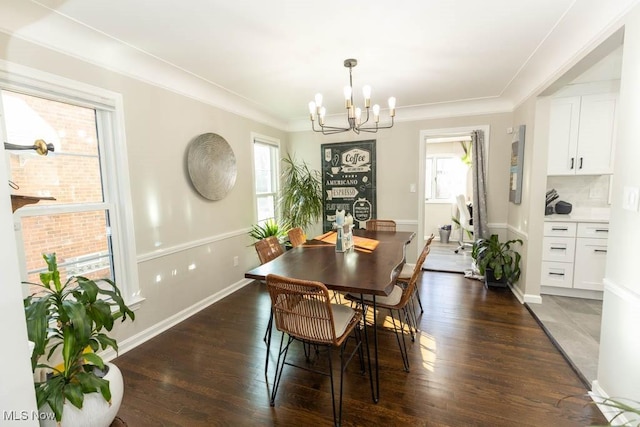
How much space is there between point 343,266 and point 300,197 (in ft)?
8.25

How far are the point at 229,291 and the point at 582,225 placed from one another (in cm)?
412

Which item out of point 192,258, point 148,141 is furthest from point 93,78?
point 192,258

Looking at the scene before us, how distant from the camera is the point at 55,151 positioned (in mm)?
2082

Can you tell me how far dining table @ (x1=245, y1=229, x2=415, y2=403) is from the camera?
1.79 m

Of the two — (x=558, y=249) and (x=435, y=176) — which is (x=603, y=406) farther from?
(x=435, y=176)

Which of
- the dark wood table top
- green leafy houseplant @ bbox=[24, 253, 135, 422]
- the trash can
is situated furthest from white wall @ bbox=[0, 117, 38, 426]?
the trash can

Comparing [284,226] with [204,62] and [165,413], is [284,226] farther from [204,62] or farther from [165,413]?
[165,413]

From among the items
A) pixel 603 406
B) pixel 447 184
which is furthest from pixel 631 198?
pixel 447 184

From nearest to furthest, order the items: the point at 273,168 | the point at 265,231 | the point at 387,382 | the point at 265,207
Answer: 1. the point at 387,382
2. the point at 265,231
3. the point at 265,207
4. the point at 273,168

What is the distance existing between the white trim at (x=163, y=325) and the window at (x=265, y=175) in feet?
3.97

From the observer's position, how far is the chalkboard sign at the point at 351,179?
4.69 m

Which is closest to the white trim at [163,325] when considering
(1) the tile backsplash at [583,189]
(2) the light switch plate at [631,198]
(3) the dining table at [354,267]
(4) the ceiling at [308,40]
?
(3) the dining table at [354,267]

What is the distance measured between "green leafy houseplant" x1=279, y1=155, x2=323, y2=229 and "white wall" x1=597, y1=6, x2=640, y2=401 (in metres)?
3.42

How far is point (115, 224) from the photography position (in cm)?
246
